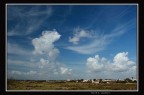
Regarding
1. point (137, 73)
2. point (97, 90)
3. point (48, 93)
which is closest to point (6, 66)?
point (48, 93)

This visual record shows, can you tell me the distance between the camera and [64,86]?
20.3ft

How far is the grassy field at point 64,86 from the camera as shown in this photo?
6152 millimetres

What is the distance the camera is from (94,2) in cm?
620

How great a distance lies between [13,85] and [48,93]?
774 mm

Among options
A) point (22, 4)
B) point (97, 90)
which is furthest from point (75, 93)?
point (22, 4)

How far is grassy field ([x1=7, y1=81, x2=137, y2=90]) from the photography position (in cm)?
615

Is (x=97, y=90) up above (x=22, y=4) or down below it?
below
